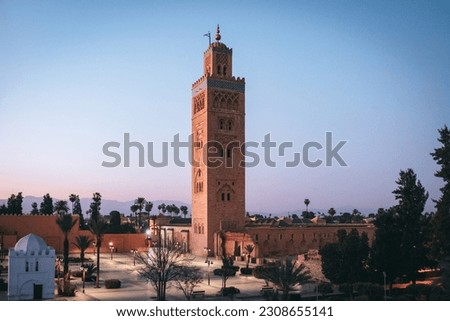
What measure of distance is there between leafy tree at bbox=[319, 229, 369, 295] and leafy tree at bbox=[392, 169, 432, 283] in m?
2.00

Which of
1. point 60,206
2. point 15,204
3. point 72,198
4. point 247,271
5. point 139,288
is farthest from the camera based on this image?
point 72,198

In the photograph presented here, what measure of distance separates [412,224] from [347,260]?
15.3ft

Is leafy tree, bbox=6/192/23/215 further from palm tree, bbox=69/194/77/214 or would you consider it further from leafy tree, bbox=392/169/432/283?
leafy tree, bbox=392/169/432/283

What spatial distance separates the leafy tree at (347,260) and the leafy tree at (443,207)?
355 cm

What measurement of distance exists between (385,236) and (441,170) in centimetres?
462

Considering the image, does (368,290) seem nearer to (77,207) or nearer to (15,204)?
(15,204)

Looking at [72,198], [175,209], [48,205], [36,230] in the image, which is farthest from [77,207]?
Answer: [175,209]

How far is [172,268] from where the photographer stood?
2102cm

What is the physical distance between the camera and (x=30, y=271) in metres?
19.5

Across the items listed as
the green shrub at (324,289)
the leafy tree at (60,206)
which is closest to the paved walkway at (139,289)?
the green shrub at (324,289)

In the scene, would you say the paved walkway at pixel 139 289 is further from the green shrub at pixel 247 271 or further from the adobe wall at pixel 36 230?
the adobe wall at pixel 36 230

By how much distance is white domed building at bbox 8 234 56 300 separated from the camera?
19188 millimetres
